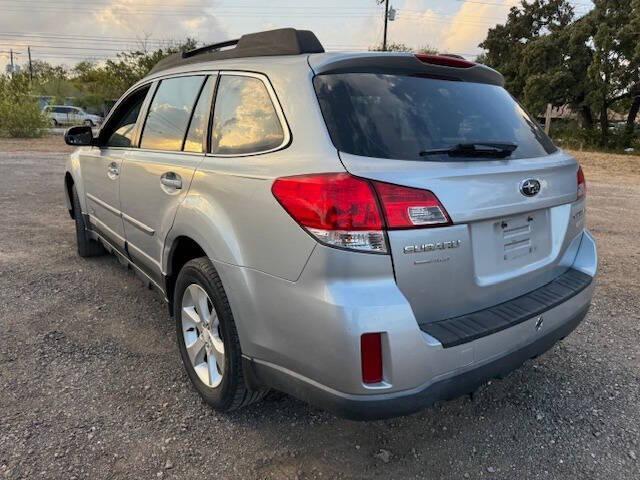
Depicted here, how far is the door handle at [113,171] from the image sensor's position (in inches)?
146

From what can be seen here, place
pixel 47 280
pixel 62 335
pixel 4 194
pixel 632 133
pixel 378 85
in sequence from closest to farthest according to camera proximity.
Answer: pixel 378 85, pixel 62 335, pixel 47 280, pixel 4 194, pixel 632 133

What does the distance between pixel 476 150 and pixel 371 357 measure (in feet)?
3.28

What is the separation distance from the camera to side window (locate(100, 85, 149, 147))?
373 centimetres

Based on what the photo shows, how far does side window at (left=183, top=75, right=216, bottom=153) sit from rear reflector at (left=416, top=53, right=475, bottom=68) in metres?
1.11

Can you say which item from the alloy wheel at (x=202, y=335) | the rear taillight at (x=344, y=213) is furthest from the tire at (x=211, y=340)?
the rear taillight at (x=344, y=213)

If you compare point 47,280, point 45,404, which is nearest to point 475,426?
point 45,404

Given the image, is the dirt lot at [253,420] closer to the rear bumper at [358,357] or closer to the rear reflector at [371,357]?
the rear bumper at [358,357]

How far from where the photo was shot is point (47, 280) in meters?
4.50

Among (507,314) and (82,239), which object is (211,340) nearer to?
(507,314)

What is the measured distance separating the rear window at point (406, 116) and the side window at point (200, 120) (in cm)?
86

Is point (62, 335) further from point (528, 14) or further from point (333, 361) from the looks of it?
point (528, 14)

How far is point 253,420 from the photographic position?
2.60 meters

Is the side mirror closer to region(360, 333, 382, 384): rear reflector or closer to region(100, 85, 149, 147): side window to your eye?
region(100, 85, 149, 147): side window

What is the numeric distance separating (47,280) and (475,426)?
3763mm
